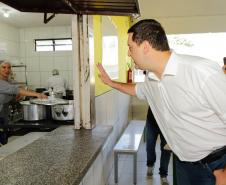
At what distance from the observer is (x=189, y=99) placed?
1287mm

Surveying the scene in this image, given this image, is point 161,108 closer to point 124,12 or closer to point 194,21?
point 124,12

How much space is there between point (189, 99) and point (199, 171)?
45cm

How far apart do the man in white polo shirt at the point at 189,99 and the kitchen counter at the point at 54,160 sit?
0.51 m

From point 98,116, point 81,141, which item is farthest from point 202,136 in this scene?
point 98,116

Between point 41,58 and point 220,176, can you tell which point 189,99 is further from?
point 41,58

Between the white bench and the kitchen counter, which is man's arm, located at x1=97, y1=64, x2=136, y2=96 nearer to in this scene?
the kitchen counter

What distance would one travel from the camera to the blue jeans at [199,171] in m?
1.41

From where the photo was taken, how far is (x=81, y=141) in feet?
5.77

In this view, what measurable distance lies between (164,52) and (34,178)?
0.85 m

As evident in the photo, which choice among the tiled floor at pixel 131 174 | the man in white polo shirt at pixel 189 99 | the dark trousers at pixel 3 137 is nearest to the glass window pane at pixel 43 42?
the dark trousers at pixel 3 137

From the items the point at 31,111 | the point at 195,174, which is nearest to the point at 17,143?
the point at 31,111

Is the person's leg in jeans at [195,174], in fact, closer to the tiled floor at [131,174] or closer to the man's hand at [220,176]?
the man's hand at [220,176]

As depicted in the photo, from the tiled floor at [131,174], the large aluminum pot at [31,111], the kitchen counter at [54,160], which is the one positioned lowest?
the tiled floor at [131,174]

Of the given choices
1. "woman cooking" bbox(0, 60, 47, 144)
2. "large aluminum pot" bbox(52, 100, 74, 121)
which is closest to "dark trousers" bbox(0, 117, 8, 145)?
"woman cooking" bbox(0, 60, 47, 144)
